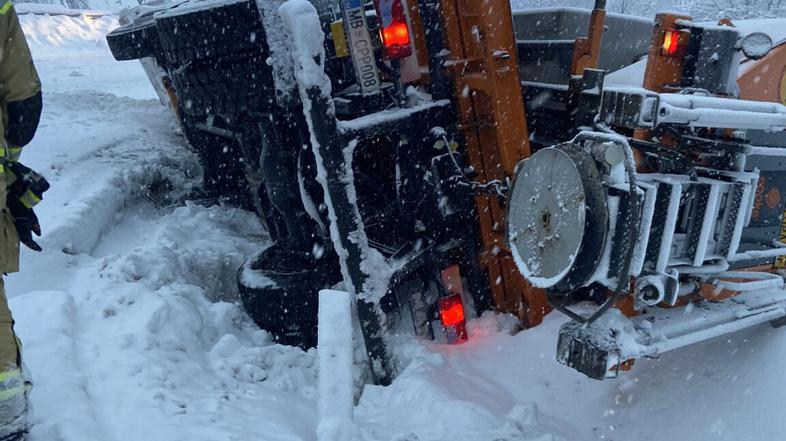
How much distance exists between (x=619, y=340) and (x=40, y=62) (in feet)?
54.7

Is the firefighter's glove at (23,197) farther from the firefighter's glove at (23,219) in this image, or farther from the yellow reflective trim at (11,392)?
the yellow reflective trim at (11,392)

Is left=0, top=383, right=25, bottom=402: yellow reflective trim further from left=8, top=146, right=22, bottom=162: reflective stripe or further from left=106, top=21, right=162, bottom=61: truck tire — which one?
left=106, top=21, right=162, bottom=61: truck tire

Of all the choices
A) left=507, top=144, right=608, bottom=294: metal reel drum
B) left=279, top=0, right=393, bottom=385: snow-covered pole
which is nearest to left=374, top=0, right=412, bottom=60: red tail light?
left=279, top=0, right=393, bottom=385: snow-covered pole

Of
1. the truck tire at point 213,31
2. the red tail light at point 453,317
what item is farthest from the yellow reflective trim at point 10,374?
the red tail light at point 453,317

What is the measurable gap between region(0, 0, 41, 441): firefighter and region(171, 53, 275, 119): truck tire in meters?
0.89

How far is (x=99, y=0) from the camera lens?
40.4 metres

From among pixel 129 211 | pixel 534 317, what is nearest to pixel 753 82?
pixel 534 317

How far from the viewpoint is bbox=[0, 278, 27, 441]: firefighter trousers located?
1.81 m

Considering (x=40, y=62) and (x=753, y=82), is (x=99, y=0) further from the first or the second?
(x=753, y=82)

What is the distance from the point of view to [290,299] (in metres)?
3.35

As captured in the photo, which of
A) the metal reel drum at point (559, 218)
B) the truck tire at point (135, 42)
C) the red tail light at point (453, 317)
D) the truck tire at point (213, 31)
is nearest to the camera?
the metal reel drum at point (559, 218)

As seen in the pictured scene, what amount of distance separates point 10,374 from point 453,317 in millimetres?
2192

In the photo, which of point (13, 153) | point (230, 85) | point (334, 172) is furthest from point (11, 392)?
point (230, 85)

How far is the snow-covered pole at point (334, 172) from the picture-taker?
2.54 m
